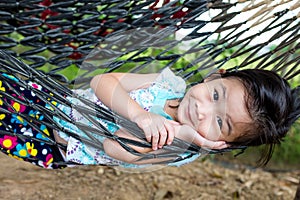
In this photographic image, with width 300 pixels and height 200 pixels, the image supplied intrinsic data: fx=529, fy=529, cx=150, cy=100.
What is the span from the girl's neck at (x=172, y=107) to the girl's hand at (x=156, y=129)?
0.58ft

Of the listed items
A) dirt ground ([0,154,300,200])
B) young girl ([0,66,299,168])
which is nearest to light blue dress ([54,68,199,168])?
young girl ([0,66,299,168])

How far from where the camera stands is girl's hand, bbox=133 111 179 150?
1.07 metres

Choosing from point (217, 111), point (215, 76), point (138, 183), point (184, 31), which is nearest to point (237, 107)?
point (217, 111)

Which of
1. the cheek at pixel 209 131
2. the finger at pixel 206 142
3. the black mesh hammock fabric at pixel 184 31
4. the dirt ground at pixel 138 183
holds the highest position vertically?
the black mesh hammock fabric at pixel 184 31

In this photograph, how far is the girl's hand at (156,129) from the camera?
42.3 inches

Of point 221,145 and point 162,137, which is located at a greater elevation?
point 162,137

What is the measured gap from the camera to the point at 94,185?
1991 mm

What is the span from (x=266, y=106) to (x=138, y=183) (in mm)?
947

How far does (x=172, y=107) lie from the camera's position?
1308 millimetres

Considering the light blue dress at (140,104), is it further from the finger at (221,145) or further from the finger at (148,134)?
the finger at (148,134)

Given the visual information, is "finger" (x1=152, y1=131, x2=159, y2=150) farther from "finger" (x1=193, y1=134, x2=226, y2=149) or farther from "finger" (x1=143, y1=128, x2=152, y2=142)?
"finger" (x1=193, y1=134, x2=226, y2=149)

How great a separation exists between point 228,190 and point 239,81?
0.97 m

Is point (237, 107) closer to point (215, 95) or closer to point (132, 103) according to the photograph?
point (215, 95)

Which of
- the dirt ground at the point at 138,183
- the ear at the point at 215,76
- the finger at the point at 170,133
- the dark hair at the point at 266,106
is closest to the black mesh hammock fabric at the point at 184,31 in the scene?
the ear at the point at 215,76
